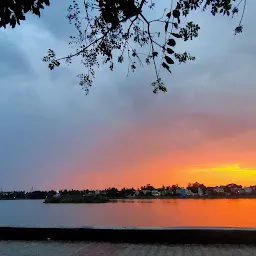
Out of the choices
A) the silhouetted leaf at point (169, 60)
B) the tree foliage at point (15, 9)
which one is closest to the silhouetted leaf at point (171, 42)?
the silhouetted leaf at point (169, 60)

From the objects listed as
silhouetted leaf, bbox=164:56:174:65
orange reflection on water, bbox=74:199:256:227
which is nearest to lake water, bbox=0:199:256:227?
orange reflection on water, bbox=74:199:256:227

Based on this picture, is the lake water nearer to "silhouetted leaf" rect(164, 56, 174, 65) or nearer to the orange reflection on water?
the orange reflection on water

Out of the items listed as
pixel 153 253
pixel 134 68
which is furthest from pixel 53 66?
pixel 153 253

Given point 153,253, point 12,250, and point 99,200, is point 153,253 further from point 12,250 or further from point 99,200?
point 99,200

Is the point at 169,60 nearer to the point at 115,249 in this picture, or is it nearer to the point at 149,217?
the point at 115,249

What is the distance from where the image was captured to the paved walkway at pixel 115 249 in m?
6.14

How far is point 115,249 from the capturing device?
664 cm

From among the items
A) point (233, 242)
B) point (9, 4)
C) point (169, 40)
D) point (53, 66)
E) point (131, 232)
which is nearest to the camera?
point (9, 4)

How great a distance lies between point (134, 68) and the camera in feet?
15.8

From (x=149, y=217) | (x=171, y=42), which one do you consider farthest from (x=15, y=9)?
(x=149, y=217)

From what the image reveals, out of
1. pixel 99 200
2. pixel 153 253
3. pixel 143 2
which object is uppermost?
pixel 99 200

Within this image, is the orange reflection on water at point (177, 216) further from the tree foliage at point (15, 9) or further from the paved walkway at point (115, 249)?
the tree foliage at point (15, 9)

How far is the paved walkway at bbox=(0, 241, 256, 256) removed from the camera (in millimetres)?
6137

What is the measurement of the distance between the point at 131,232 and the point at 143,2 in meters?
4.43
